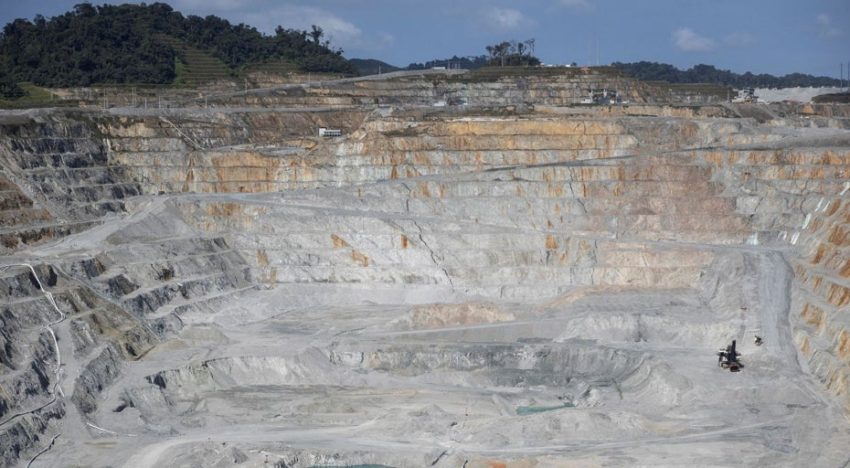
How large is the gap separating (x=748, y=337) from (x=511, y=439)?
1746 cm

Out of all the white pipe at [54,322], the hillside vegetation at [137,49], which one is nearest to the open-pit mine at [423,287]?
the white pipe at [54,322]

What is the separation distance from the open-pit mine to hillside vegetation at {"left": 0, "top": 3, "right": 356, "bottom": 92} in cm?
2459

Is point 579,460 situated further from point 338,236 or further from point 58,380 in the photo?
point 338,236

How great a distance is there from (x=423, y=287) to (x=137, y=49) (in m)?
67.9

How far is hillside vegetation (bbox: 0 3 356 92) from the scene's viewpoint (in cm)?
12056

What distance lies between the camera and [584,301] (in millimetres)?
67312

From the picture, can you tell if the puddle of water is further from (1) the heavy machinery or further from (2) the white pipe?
(2) the white pipe

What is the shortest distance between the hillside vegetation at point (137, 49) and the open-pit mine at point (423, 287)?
80.7 ft

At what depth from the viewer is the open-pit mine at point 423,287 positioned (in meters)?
47.1

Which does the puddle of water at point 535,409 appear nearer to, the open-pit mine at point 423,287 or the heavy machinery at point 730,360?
the open-pit mine at point 423,287

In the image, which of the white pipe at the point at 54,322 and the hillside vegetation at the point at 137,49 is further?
the hillside vegetation at the point at 137,49

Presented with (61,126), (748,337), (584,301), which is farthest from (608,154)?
(61,126)

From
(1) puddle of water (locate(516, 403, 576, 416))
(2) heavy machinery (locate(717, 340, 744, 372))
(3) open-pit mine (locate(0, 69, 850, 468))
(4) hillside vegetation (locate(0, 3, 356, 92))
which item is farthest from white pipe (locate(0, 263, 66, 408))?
(4) hillside vegetation (locate(0, 3, 356, 92))

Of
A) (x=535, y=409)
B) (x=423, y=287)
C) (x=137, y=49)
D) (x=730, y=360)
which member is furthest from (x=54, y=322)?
(x=137, y=49)
